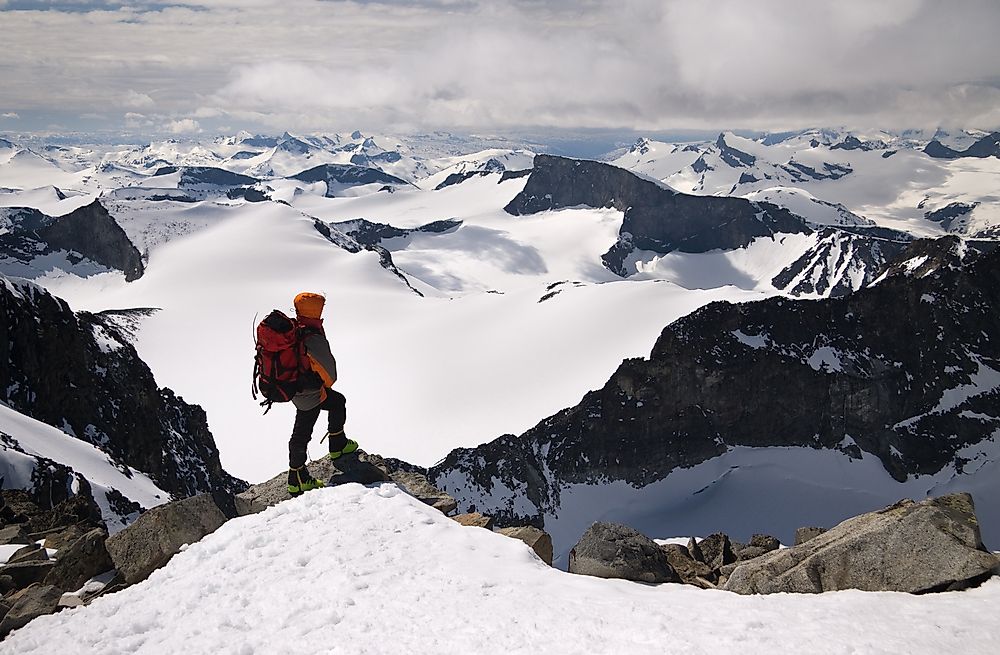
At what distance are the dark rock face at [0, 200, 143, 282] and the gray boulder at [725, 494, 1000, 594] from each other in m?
147

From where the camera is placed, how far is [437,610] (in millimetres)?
7820

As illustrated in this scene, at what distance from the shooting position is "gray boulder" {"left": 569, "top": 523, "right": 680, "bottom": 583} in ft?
31.2

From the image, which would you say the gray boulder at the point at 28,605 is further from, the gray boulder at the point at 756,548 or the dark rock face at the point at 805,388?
the dark rock face at the point at 805,388

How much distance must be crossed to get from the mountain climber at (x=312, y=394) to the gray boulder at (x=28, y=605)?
415cm

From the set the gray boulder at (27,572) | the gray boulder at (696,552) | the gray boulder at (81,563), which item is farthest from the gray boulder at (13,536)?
the gray boulder at (696,552)

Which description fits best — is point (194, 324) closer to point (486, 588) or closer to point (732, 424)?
point (732, 424)

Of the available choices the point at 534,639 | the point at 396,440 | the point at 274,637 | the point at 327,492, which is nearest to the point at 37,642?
the point at 274,637

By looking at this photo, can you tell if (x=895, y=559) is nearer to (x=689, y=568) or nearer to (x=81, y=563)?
(x=689, y=568)

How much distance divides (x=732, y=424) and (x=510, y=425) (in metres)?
35.8

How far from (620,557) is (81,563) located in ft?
27.1

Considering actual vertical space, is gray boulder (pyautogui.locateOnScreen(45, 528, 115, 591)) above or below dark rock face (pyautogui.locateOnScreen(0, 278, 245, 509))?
below

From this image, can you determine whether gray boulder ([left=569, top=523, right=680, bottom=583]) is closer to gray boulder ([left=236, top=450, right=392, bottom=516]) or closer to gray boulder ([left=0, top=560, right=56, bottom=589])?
gray boulder ([left=236, top=450, right=392, bottom=516])

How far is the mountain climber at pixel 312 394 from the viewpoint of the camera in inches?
484

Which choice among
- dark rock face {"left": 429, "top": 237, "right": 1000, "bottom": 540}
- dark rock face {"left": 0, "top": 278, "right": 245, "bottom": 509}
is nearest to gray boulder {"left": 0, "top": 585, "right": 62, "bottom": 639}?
dark rock face {"left": 0, "top": 278, "right": 245, "bottom": 509}
